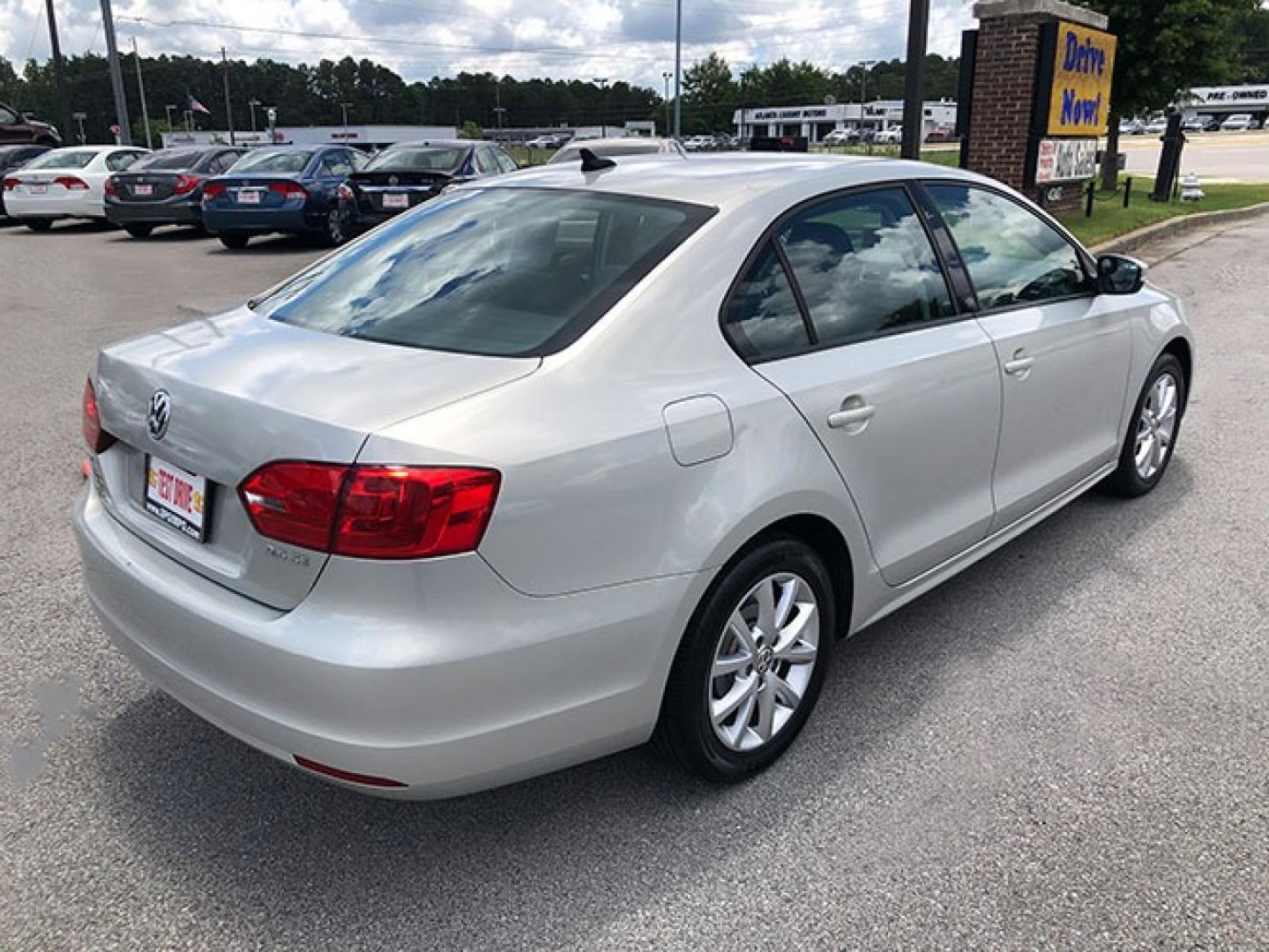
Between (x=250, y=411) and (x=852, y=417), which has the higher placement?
(x=250, y=411)

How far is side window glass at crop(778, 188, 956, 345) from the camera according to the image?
3.01m

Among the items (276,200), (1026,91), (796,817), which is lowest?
(796,817)

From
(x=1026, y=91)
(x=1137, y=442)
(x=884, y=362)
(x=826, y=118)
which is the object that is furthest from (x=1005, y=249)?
(x=826, y=118)

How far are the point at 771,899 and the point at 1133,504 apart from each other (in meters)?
3.34

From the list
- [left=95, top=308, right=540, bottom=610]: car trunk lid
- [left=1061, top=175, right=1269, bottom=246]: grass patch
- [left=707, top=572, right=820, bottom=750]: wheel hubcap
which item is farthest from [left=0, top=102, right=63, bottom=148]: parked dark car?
[left=707, top=572, right=820, bottom=750]: wheel hubcap

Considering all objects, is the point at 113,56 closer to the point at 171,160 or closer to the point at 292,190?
the point at 171,160

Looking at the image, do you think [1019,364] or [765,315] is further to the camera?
[1019,364]

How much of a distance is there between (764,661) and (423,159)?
12317 mm

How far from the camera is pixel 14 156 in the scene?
2027cm

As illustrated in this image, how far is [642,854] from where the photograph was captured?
8.48 ft

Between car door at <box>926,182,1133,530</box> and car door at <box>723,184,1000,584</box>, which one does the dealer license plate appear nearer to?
car door at <box>723,184,1000,584</box>

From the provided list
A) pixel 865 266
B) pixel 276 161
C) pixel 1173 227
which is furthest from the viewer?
pixel 1173 227

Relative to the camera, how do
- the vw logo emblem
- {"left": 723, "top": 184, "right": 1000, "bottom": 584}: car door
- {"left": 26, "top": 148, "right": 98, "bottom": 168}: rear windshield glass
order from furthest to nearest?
{"left": 26, "top": 148, "right": 98, "bottom": 168}: rear windshield glass
{"left": 723, "top": 184, "right": 1000, "bottom": 584}: car door
the vw logo emblem

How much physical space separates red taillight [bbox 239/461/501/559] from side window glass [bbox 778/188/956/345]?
4.22ft
